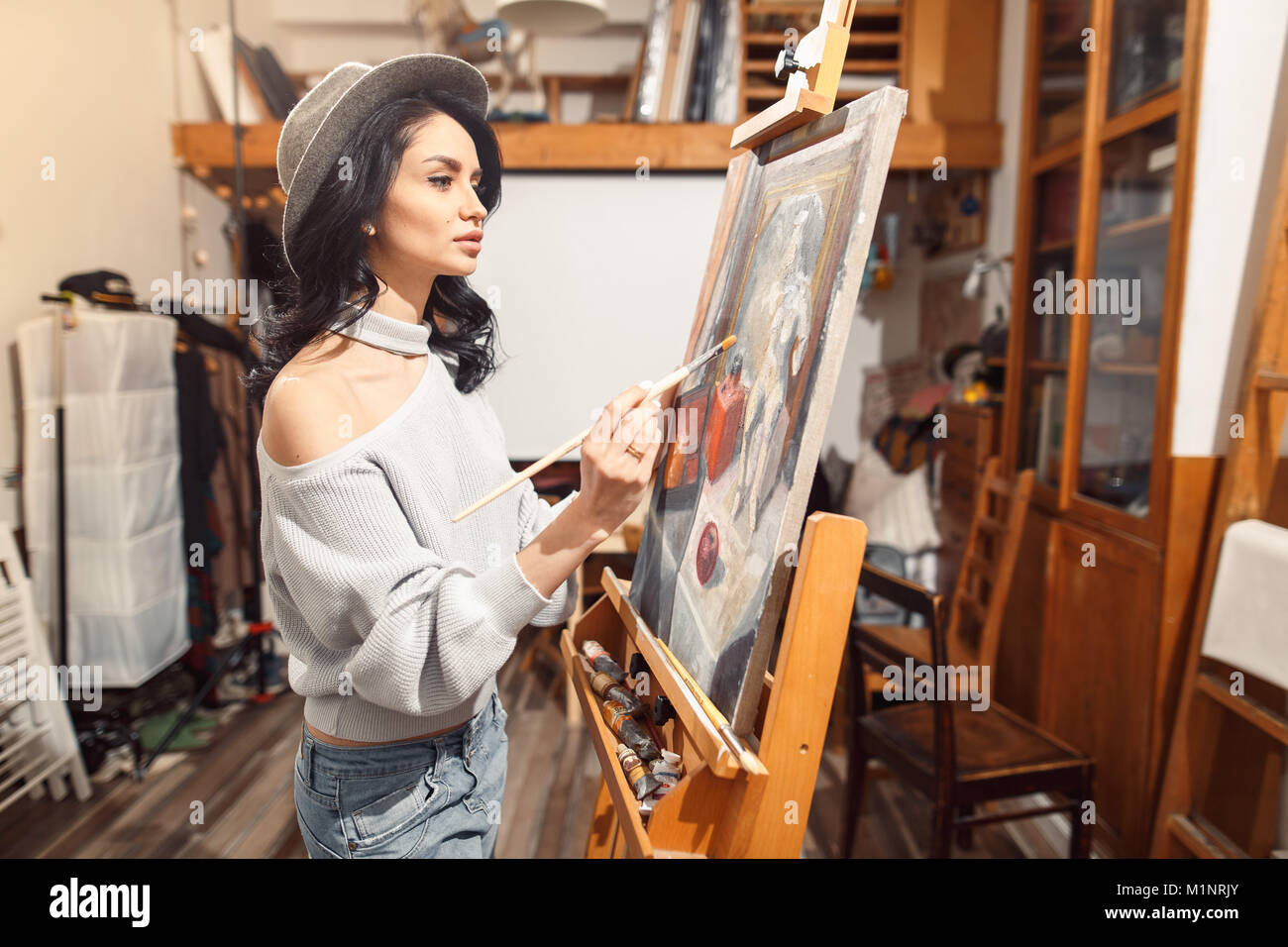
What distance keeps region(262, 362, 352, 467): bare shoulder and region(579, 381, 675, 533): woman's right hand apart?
253mm

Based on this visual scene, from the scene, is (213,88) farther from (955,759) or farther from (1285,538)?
(1285,538)

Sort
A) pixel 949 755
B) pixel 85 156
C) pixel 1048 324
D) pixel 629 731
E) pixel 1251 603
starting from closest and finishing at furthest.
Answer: pixel 629 731 < pixel 1251 603 < pixel 949 755 < pixel 1048 324 < pixel 85 156

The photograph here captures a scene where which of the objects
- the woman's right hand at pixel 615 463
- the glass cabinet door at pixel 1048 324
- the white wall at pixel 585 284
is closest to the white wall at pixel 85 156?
the white wall at pixel 585 284

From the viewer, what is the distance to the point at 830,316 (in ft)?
2.70

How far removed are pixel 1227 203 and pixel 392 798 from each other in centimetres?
204

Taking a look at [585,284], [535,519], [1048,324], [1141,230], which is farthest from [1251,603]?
[585,284]

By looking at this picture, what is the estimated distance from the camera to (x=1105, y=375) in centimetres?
227

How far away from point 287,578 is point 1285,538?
1742mm

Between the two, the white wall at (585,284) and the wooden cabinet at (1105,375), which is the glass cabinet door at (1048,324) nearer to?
the wooden cabinet at (1105,375)

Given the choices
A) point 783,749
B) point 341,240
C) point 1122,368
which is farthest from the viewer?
point 1122,368

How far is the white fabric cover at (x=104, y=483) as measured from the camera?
2514 millimetres

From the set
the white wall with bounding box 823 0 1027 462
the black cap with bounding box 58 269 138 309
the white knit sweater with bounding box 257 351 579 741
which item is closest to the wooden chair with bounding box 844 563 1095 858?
the white knit sweater with bounding box 257 351 579 741

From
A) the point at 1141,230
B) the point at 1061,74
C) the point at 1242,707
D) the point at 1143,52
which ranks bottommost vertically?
the point at 1242,707

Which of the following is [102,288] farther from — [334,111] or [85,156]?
[334,111]
